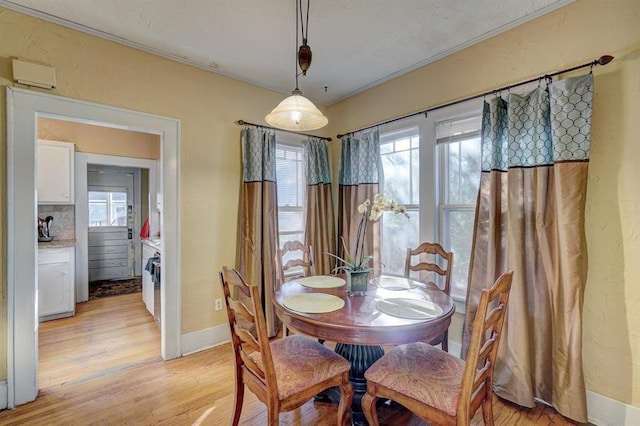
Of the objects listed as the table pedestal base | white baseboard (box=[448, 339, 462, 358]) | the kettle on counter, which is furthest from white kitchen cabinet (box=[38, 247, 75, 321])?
white baseboard (box=[448, 339, 462, 358])

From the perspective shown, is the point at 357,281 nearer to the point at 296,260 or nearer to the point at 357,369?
the point at 357,369

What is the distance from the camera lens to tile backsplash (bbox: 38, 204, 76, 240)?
401 cm

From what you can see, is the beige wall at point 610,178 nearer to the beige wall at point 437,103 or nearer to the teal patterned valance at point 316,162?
the beige wall at point 437,103

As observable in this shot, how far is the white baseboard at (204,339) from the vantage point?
272cm

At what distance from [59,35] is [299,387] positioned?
2.86 meters

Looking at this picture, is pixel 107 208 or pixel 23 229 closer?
pixel 23 229

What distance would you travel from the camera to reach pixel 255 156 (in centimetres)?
297

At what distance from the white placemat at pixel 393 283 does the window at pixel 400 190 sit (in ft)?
2.30

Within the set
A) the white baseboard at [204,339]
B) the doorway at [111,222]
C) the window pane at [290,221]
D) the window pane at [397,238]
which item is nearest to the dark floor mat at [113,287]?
the doorway at [111,222]

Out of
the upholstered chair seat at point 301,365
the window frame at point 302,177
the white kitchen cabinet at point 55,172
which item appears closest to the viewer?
the upholstered chair seat at point 301,365

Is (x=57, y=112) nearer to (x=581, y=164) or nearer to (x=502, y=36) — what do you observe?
(x=502, y=36)

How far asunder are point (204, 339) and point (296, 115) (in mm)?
2265

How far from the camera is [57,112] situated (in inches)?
83.5

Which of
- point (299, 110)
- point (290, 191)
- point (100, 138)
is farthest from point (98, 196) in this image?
point (299, 110)
